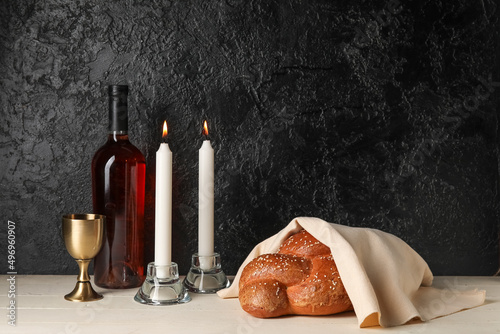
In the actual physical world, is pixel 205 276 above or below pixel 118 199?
below

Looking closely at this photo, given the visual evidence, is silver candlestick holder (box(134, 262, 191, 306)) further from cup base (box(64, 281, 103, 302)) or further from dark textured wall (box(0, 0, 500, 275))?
dark textured wall (box(0, 0, 500, 275))

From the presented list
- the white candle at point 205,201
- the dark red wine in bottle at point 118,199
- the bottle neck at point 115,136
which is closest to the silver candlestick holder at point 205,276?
the white candle at point 205,201

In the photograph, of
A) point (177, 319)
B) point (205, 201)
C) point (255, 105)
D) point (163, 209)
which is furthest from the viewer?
point (255, 105)

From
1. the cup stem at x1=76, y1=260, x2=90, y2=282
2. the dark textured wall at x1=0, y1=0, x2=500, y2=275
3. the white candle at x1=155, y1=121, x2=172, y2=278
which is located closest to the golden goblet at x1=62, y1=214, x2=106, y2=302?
the cup stem at x1=76, y1=260, x2=90, y2=282

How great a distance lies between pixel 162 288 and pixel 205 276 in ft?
0.39

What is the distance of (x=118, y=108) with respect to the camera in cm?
120

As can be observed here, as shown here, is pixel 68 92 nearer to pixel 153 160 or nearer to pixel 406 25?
pixel 153 160

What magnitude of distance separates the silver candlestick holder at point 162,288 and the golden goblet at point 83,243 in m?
0.10

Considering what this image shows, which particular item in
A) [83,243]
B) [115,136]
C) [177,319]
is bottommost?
[177,319]

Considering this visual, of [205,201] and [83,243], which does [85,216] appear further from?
[205,201]

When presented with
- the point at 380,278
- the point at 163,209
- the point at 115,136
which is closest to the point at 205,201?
the point at 163,209

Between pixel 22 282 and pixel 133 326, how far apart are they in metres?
0.41

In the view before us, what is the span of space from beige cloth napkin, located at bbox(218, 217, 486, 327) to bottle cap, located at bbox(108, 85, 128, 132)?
37 centimetres

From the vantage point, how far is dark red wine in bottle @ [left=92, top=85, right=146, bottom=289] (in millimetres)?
1194
